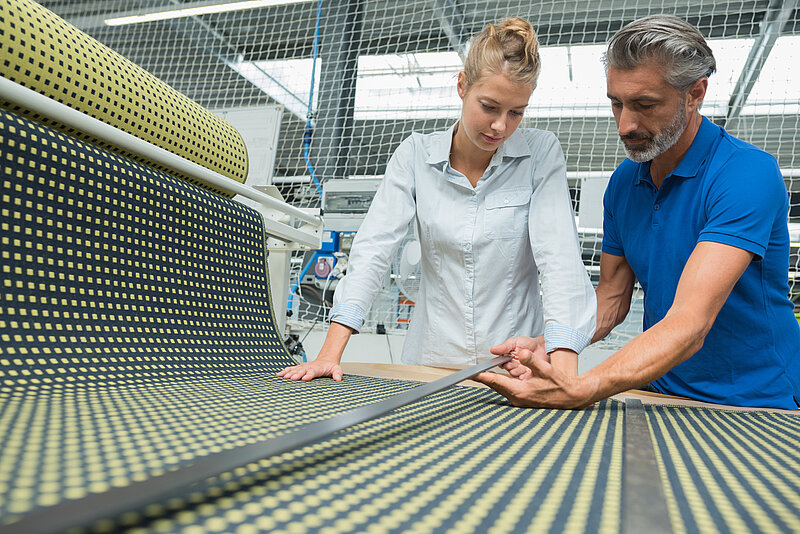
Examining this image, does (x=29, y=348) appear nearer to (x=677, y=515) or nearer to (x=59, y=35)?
(x=59, y=35)

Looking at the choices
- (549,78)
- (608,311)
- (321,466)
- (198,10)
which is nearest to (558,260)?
(608,311)

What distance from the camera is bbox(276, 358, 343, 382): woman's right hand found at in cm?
86

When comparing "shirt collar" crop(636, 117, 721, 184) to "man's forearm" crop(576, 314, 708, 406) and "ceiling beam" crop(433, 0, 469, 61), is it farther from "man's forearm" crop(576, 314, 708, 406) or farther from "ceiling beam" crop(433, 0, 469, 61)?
"ceiling beam" crop(433, 0, 469, 61)

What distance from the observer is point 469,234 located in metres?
1.23

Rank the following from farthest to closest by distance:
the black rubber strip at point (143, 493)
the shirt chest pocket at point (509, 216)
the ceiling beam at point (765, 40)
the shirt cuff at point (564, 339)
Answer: the ceiling beam at point (765, 40) → the shirt chest pocket at point (509, 216) → the shirt cuff at point (564, 339) → the black rubber strip at point (143, 493)

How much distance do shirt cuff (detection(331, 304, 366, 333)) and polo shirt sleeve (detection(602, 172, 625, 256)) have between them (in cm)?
62

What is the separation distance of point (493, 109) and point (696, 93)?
0.39m

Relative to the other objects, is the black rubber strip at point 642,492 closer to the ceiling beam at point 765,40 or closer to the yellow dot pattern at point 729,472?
the yellow dot pattern at point 729,472

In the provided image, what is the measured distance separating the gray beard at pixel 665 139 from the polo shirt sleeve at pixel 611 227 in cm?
18

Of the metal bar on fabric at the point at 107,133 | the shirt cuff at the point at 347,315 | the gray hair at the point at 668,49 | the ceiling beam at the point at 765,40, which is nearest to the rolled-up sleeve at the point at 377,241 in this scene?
the shirt cuff at the point at 347,315

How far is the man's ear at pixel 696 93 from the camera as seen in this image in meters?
1.04

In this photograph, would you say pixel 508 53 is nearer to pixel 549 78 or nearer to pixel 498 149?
pixel 498 149

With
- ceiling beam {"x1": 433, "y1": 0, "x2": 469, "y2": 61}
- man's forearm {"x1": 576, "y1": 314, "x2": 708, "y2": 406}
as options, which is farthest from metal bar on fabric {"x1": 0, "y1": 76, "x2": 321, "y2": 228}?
ceiling beam {"x1": 433, "y1": 0, "x2": 469, "y2": 61}

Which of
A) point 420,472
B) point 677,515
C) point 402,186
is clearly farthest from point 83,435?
point 402,186
